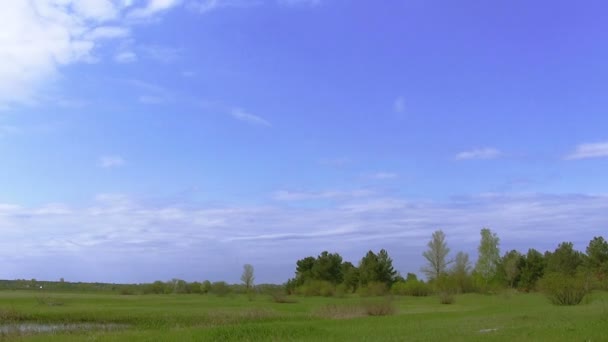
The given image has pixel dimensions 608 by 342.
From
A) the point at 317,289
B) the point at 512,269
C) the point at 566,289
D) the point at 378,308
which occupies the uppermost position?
the point at 512,269

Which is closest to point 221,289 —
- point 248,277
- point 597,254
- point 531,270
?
point 248,277

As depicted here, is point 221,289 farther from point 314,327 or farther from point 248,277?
point 314,327

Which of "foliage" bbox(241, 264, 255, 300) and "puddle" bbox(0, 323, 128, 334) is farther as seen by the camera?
"foliage" bbox(241, 264, 255, 300)

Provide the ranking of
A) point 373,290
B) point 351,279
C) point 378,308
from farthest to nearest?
point 351,279
point 373,290
point 378,308

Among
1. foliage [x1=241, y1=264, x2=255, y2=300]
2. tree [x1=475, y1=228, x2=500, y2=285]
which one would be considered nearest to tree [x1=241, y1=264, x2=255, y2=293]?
foliage [x1=241, y1=264, x2=255, y2=300]

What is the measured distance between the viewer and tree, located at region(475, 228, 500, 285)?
313 feet

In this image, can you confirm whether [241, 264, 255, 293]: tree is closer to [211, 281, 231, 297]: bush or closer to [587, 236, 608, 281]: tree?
[211, 281, 231, 297]: bush

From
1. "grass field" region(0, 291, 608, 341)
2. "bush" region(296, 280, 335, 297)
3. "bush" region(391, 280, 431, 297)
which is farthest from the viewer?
"bush" region(296, 280, 335, 297)

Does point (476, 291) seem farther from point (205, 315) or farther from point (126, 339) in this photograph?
point (126, 339)

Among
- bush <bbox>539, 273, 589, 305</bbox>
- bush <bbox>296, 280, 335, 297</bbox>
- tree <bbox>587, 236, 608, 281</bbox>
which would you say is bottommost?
bush <bbox>296, 280, 335, 297</bbox>

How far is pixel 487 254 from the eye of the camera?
95.9m

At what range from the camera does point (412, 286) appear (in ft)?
279

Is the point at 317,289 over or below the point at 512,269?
below

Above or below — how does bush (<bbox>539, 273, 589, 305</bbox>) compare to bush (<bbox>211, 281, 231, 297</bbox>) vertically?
above
